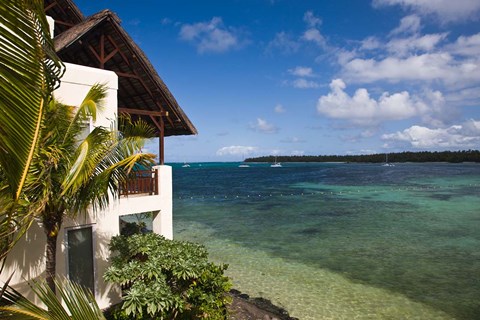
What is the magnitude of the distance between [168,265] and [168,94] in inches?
197

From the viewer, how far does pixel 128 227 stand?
1350cm

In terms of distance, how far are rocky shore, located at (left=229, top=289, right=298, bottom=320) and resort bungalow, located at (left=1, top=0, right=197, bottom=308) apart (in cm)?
280

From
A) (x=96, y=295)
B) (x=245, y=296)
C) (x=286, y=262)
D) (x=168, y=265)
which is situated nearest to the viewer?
(x=168, y=265)

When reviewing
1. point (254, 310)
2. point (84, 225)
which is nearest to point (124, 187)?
point (84, 225)

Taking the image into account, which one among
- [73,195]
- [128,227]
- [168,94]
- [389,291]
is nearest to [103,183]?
[73,195]

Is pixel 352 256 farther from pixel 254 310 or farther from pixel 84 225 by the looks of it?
pixel 84 225

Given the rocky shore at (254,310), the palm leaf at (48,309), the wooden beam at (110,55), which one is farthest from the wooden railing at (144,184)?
the palm leaf at (48,309)

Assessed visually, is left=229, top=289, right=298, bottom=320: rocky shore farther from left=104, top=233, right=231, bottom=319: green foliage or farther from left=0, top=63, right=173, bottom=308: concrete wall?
left=0, top=63, right=173, bottom=308: concrete wall

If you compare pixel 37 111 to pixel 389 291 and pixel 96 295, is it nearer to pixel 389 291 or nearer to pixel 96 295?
pixel 96 295

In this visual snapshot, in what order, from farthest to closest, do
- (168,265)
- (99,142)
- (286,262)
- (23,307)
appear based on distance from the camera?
(286,262)
(168,265)
(99,142)
(23,307)

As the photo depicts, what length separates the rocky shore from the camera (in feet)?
27.6

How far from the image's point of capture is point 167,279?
21.1 feet

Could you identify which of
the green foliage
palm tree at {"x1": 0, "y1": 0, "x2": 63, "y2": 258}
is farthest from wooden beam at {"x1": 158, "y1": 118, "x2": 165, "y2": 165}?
palm tree at {"x1": 0, "y1": 0, "x2": 63, "y2": 258}

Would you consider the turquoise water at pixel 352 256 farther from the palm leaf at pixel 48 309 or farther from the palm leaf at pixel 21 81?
the palm leaf at pixel 21 81
